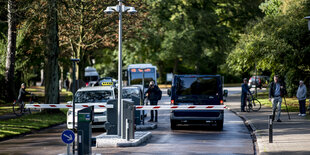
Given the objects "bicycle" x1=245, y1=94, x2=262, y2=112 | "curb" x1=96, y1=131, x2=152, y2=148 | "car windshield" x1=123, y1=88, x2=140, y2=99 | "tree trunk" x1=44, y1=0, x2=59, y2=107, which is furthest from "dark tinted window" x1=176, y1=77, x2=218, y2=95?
"bicycle" x1=245, y1=94, x2=262, y2=112

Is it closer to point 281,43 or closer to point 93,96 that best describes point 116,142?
point 93,96

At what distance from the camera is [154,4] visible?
51.0 meters

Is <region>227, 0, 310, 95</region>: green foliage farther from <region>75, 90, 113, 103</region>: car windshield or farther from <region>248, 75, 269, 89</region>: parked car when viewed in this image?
<region>248, 75, 269, 89</region>: parked car

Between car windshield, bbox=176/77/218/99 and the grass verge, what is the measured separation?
5.92 m

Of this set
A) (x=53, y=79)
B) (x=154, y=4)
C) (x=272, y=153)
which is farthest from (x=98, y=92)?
(x=154, y=4)

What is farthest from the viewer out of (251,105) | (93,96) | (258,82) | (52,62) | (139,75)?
(258,82)

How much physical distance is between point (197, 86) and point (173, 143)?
170 inches

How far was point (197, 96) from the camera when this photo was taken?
59.9 feet

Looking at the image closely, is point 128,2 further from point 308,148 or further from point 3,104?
point 308,148

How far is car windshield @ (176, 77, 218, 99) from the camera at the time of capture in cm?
1833

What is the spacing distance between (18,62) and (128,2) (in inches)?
457

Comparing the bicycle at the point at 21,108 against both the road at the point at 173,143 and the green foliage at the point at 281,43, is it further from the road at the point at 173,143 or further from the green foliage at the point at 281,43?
the green foliage at the point at 281,43

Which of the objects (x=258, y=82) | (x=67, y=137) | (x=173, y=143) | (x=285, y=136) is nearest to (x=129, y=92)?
(x=173, y=143)

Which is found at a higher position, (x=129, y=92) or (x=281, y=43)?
(x=281, y=43)
